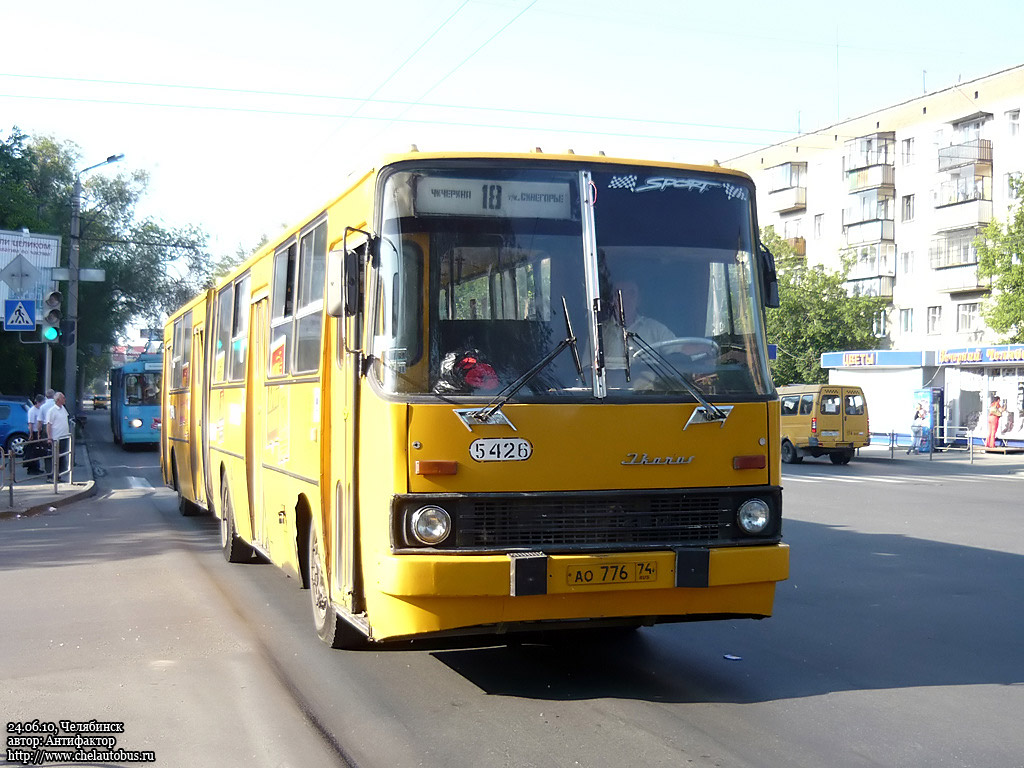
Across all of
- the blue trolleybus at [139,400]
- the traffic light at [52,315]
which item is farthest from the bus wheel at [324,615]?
the blue trolleybus at [139,400]

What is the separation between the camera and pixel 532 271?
636 centimetres

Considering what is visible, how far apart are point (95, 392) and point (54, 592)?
156m

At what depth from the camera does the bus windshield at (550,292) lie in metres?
6.27


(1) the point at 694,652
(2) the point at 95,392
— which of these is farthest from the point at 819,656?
(2) the point at 95,392

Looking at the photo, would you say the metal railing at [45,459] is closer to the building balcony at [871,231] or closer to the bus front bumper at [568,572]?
the bus front bumper at [568,572]

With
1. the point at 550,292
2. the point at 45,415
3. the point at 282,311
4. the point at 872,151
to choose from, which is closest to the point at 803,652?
the point at 550,292

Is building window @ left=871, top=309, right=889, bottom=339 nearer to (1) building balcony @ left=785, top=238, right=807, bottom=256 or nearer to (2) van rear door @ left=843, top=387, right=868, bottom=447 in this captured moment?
(1) building balcony @ left=785, top=238, right=807, bottom=256

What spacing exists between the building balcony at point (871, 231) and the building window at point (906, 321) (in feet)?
12.2

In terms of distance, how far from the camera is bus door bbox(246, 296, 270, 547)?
33.0 ft

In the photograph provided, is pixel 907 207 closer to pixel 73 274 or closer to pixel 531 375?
pixel 73 274

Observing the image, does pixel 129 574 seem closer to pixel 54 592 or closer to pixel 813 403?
pixel 54 592

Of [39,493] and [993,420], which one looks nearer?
[39,493]

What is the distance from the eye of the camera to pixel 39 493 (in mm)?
20703

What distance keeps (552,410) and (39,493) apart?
16.8 m
